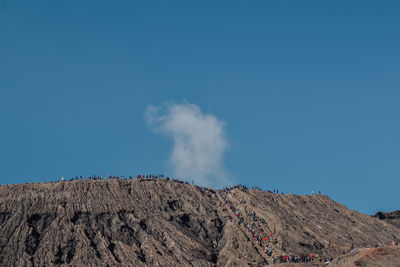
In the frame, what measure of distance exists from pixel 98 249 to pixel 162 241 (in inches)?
412

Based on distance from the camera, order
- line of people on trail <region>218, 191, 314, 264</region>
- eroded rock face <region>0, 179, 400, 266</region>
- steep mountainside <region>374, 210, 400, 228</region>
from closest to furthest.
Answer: eroded rock face <region>0, 179, 400, 266</region>
line of people on trail <region>218, 191, 314, 264</region>
steep mountainside <region>374, 210, 400, 228</region>

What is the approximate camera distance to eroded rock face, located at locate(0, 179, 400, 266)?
76.3 metres

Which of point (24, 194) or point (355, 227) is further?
point (355, 227)

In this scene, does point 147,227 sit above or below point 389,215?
below

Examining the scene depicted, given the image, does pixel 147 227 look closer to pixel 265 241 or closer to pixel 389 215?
pixel 265 241

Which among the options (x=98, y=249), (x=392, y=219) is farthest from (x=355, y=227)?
(x=98, y=249)

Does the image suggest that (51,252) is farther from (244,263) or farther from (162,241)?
(244,263)

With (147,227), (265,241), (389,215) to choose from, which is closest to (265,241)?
(265,241)

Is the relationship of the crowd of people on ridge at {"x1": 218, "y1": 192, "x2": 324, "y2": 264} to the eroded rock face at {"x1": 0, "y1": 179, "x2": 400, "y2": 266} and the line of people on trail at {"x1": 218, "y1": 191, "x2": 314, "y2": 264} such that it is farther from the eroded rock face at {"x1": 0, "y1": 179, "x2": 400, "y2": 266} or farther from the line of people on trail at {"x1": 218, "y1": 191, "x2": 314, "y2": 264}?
the eroded rock face at {"x1": 0, "y1": 179, "x2": 400, "y2": 266}

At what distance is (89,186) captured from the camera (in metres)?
90.6

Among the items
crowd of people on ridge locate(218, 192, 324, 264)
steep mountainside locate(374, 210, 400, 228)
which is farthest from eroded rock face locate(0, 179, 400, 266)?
steep mountainside locate(374, 210, 400, 228)

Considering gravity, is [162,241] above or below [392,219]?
below

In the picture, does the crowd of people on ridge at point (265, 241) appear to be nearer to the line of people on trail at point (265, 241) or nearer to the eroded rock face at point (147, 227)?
the line of people on trail at point (265, 241)

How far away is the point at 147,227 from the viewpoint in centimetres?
8456
